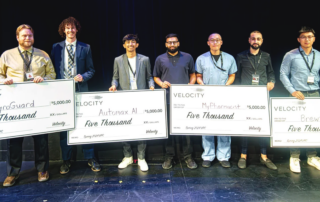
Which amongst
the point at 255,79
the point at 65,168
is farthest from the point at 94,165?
the point at 255,79

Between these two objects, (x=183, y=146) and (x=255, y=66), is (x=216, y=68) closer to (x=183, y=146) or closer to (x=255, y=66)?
(x=255, y=66)

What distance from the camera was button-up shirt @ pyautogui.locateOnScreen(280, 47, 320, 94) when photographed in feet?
8.89

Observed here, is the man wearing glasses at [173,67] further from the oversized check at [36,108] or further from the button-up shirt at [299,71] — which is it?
the button-up shirt at [299,71]

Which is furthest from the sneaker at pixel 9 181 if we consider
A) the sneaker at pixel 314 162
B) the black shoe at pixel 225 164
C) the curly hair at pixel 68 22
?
the sneaker at pixel 314 162

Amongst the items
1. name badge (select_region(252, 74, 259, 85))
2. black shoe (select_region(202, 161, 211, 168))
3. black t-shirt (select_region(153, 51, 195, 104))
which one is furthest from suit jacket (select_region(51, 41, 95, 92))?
name badge (select_region(252, 74, 259, 85))

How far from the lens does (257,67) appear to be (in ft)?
9.18

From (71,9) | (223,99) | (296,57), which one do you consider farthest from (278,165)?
(71,9)

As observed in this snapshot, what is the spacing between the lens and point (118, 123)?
105 inches

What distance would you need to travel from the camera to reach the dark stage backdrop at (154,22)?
10.4 ft

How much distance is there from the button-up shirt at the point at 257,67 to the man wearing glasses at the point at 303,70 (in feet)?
0.55

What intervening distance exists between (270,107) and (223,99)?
22.4 inches

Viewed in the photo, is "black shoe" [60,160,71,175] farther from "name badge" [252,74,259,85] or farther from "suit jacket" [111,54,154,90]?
"name badge" [252,74,259,85]

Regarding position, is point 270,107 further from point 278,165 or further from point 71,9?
point 71,9

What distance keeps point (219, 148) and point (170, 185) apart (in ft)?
2.87
